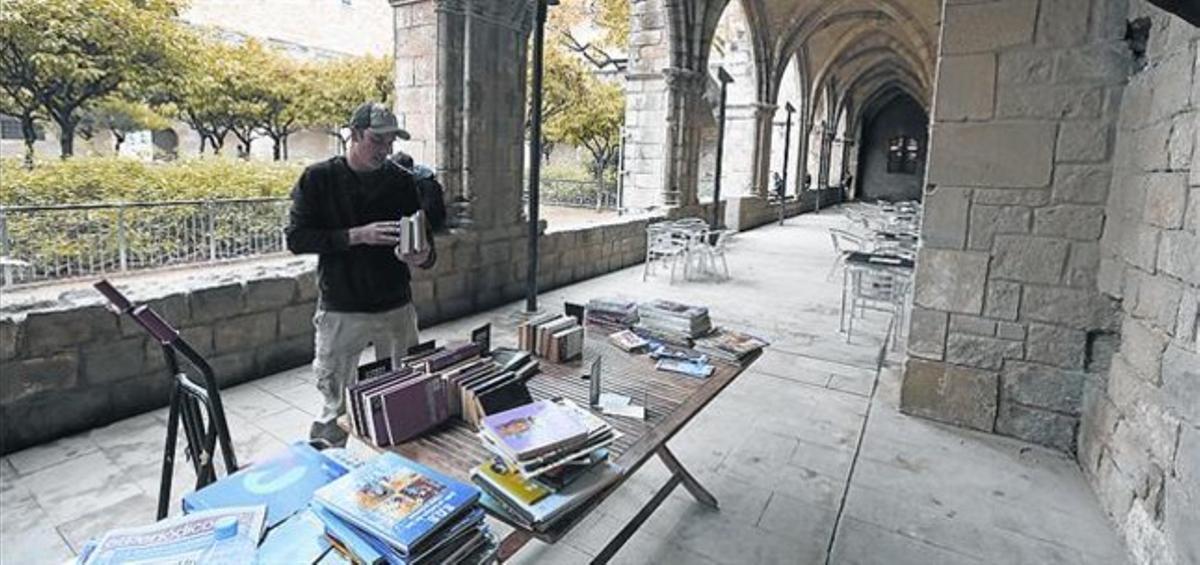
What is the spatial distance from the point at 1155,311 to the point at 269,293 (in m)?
4.01

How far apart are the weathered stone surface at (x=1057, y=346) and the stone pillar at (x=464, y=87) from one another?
371 cm

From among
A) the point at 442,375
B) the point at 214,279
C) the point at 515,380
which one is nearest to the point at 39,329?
the point at 214,279

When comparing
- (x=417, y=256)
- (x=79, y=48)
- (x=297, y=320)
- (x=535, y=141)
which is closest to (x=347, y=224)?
(x=417, y=256)

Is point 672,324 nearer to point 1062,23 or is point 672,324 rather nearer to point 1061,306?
point 1061,306

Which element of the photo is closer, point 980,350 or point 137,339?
point 137,339

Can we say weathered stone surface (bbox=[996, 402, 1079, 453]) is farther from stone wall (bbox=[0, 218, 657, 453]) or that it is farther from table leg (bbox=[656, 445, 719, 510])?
stone wall (bbox=[0, 218, 657, 453])

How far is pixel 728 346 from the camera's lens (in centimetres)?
230

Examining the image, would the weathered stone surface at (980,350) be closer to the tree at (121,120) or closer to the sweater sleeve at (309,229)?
the sweater sleeve at (309,229)

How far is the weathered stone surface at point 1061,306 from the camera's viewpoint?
2893 millimetres

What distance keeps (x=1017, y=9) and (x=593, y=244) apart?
14.6ft

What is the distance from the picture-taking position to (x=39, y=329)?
104 inches

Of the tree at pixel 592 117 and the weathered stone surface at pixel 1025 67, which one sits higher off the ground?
the tree at pixel 592 117

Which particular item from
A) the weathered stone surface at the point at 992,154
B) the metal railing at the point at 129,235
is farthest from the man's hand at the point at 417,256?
the metal railing at the point at 129,235

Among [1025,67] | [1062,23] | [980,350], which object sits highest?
[1062,23]
